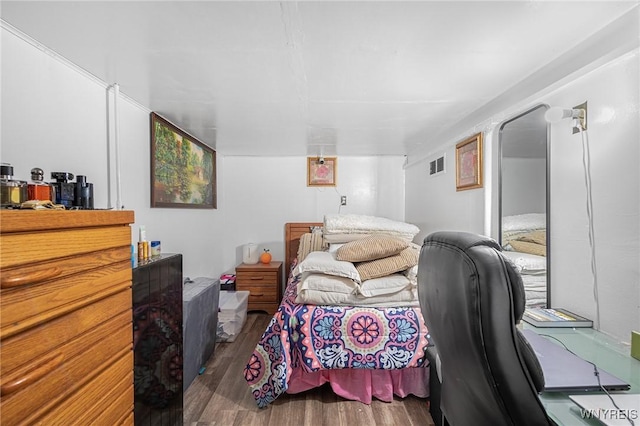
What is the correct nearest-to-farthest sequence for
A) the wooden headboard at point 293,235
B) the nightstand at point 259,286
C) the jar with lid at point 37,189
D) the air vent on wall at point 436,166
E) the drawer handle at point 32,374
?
the drawer handle at point 32,374 → the jar with lid at point 37,189 → the air vent on wall at point 436,166 → the nightstand at point 259,286 → the wooden headboard at point 293,235

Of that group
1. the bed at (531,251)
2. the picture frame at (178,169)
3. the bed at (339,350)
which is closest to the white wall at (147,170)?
the picture frame at (178,169)

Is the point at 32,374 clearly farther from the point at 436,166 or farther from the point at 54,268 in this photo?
the point at 436,166

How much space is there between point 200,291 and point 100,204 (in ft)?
3.19

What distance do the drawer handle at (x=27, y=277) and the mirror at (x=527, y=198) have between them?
6.29 feet

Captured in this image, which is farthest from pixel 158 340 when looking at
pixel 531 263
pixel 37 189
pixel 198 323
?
pixel 531 263

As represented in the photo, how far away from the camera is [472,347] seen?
0.74m

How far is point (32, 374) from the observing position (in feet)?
2.43

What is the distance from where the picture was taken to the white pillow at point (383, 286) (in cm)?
196

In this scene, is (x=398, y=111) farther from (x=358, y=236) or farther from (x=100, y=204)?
(x=100, y=204)

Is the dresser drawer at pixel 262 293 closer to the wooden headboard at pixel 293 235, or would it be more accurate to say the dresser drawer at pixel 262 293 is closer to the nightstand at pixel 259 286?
the nightstand at pixel 259 286

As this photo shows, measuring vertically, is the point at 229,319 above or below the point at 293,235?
below

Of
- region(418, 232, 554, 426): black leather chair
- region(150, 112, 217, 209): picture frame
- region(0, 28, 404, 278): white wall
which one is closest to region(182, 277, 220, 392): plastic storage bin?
region(0, 28, 404, 278): white wall

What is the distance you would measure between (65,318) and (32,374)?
0.51 ft

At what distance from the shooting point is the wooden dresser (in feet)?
2.33
